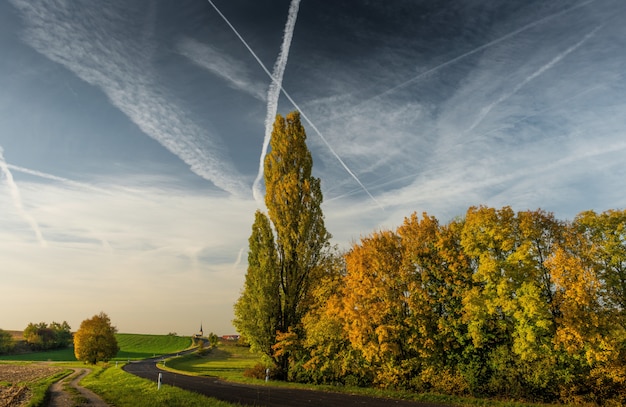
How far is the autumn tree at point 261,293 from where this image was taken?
33.0 meters

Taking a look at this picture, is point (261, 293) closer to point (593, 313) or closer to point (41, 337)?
point (593, 313)

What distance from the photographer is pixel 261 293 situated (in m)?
33.2

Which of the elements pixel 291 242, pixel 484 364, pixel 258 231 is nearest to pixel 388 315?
pixel 484 364

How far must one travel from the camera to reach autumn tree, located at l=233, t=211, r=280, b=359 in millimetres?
32991

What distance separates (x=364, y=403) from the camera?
790 inches

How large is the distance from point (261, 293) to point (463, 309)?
16.5 meters

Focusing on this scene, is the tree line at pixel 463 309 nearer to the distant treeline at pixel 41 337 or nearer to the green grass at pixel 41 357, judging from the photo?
the green grass at pixel 41 357

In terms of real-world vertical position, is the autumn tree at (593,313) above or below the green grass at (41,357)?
above

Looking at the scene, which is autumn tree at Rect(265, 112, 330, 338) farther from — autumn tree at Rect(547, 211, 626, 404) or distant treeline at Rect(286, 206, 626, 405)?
autumn tree at Rect(547, 211, 626, 404)

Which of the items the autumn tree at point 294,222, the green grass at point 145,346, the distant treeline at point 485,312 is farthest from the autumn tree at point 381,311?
the green grass at point 145,346

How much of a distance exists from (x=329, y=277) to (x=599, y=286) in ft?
61.8

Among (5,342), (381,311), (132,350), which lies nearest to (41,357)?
(5,342)

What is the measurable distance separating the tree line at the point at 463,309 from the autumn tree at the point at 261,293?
0.12 m

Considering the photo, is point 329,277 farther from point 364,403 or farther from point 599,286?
point 599,286
